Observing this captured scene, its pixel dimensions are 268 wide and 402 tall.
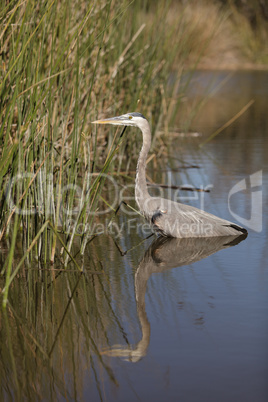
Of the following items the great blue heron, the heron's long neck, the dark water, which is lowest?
the dark water

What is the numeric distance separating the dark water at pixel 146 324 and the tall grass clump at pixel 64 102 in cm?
23

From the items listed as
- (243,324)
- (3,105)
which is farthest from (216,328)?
(3,105)

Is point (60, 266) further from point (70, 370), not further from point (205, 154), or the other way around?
point (205, 154)

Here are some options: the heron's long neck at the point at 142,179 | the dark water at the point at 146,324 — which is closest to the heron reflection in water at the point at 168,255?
Result: the dark water at the point at 146,324

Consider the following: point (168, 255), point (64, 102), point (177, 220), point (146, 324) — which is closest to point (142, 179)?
point (177, 220)

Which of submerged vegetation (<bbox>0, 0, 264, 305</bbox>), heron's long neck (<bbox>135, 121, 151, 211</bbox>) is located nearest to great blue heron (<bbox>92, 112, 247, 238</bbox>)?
heron's long neck (<bbox>135, 121, 151, 211</bbox>)

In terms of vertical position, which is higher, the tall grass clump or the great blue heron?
the tall grass clump

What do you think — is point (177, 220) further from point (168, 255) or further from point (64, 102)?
point (64, 102)

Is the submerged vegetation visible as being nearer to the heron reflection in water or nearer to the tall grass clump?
the tall grass clump

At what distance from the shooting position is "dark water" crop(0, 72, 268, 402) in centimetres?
242

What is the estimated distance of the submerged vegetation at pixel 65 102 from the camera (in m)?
3.40

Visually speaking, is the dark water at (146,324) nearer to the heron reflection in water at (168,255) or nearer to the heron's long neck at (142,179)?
the heron reflection in water at (168,255)

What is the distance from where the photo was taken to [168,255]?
4.12m

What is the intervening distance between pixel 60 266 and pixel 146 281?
0.47 metres
